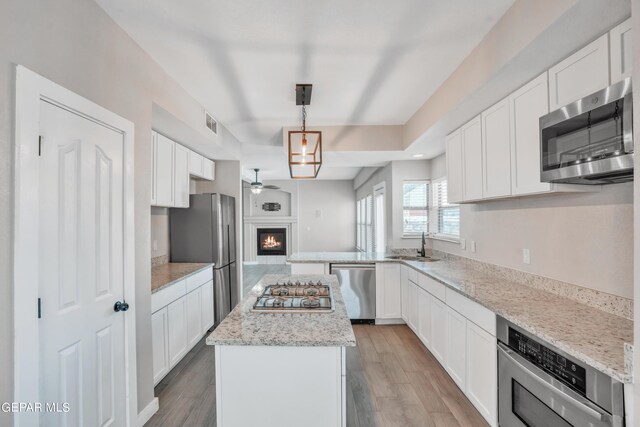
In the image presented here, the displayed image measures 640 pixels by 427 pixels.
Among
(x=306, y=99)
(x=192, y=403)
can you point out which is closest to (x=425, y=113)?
(x=306, y=99)

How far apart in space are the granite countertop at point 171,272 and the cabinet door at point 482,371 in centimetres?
247

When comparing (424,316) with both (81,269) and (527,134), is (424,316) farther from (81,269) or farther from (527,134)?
(81,269)

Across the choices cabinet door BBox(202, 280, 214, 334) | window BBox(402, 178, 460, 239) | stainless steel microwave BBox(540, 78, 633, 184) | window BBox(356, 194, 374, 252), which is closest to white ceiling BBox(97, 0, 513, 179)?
stainless steel microwave BBox(540, 78, 633, 184)

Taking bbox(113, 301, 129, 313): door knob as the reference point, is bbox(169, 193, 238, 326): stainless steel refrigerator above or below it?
above

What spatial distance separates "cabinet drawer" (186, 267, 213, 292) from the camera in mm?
3242

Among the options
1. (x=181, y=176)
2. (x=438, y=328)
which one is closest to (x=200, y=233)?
(x=181, y=176)

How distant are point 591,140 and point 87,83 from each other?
259 cm

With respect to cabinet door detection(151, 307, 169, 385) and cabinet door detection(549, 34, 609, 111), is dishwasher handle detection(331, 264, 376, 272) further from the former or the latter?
cabinet door detection(549, 34, 609, 111)

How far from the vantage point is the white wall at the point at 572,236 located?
1647 millimetres

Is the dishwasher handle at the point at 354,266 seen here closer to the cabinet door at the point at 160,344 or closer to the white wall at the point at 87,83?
the cabinet door at the point at 160,344

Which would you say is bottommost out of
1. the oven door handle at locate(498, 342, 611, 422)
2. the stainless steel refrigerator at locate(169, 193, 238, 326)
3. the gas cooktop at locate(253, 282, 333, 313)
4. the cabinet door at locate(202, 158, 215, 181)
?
the oven door handle at locate(498, 342, 611, 422)

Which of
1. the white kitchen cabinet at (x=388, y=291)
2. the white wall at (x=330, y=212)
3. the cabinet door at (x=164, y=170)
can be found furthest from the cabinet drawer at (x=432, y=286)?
the white wall at (x=330, y=212)

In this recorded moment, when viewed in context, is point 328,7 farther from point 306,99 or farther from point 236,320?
point 236,320

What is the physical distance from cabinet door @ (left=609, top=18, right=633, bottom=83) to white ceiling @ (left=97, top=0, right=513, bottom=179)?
574 millimetres
